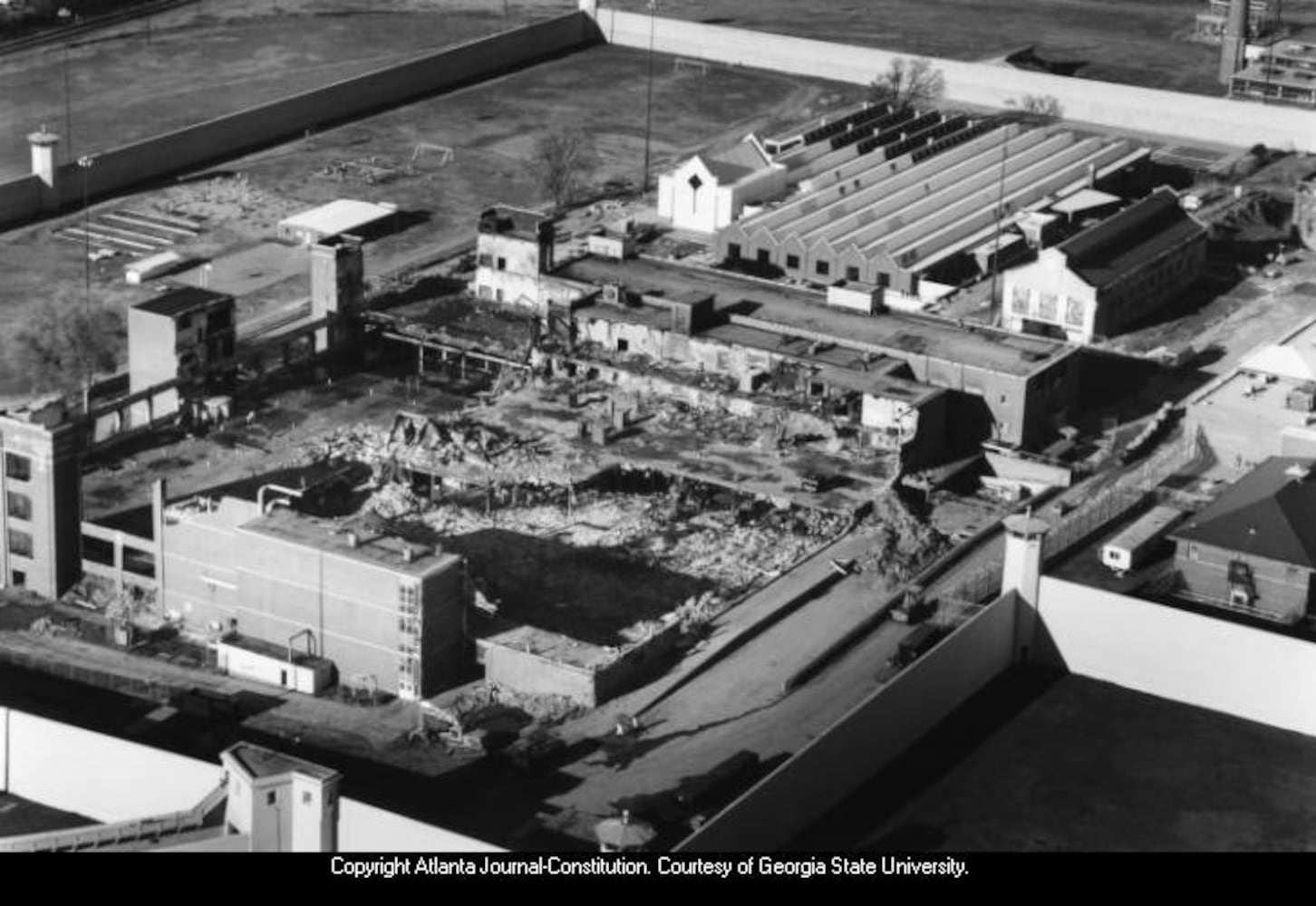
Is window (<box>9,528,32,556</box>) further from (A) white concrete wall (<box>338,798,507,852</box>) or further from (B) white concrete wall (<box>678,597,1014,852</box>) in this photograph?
(B) white concrete wall (<box>678,597,1014,852</box>)

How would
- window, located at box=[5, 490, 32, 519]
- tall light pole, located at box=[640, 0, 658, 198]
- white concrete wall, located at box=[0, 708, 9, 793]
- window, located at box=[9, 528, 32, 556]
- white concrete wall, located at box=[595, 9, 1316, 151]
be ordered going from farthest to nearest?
white concrete wall, located at box=[595, 9, 1316, 151] < tall light pole, located at box=[640, 0, 658, 198] < window, located at box=[9, 528, 32, 556] < window, located at box=[5, 490, 32, 519] < white concrete wall, located at box=[0, 708, 9, 793]

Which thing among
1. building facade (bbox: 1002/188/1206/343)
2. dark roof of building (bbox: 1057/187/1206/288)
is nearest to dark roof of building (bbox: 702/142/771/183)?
dark roof of building (bbox: 1057/187/1206/288)

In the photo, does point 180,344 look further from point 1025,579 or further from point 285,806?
point 285,806

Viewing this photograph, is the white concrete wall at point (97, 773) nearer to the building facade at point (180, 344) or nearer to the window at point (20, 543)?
the window at point (20, 543)

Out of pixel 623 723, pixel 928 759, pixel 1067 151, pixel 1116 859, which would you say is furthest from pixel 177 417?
pixel 1067 151

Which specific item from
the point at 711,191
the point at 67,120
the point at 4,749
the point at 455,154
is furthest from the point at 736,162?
the point at 4,749

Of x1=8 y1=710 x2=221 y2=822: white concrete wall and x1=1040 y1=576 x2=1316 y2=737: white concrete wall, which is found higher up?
x1=1040 y1=576 x2=1316 y2=737: white concrete wall

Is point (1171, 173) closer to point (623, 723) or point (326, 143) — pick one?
point (326, 143)
